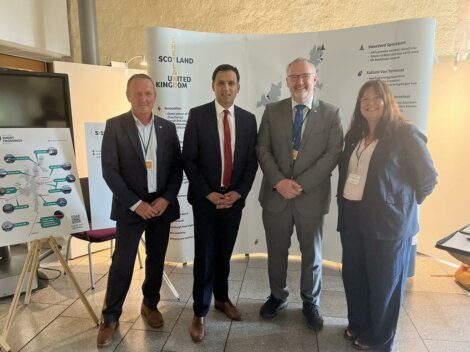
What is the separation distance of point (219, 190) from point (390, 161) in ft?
3.42

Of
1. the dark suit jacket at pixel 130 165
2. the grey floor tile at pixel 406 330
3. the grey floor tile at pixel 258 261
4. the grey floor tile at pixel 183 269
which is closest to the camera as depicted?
the dark suit jacket at pixel 130 165

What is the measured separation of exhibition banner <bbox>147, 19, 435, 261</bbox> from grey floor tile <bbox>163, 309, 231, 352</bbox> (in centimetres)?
95

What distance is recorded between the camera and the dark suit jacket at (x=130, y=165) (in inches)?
82.9

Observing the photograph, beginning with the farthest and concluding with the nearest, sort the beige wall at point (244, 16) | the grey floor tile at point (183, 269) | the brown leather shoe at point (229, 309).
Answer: the beige wall at point (244, 16)
the grey floor tile at point (183, 269)
the brown leather shoe at point (229, 309)

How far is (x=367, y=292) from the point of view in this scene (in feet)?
7.00

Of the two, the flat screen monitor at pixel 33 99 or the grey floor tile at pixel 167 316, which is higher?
the flat screen monitor at pixel 33 99

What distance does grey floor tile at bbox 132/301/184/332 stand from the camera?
241 cm

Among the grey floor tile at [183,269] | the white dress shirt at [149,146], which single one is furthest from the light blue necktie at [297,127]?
the grey floor tile at [183,269]

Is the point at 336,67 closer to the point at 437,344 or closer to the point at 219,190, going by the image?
the point at 219,190

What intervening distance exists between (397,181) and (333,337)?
119 centimetres

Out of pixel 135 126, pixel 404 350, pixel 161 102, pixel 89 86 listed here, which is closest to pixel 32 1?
pixel 89 86

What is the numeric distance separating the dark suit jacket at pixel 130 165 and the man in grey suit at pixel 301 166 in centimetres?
64

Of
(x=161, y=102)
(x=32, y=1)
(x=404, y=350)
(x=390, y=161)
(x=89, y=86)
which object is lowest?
(x=404, y=350)

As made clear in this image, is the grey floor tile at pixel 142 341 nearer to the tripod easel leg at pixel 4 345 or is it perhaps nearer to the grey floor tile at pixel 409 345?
the tripod easel leg at pixel 4 345
